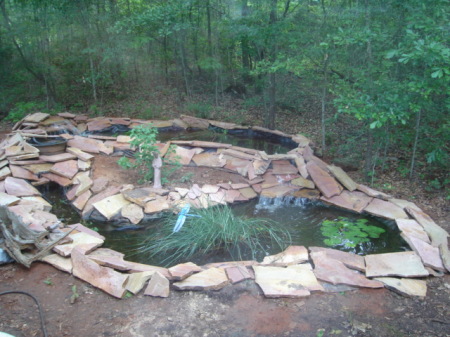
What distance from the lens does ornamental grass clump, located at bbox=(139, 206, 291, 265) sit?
432cm

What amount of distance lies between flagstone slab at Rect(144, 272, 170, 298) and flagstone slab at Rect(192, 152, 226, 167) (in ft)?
10.8

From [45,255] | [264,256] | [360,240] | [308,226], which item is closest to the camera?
[45,255]

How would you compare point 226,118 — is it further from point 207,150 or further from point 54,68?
point 54,68

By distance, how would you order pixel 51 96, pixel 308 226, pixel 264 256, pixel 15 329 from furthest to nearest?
pixel 51 96
pixel 308 226
pixel 264 256
pixel 15 329

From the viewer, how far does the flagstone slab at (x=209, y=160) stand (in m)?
6.62

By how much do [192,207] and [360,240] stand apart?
2.28 metres

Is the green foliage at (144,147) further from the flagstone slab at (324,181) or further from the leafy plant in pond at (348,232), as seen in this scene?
the leafy plant in pond at (348,232)

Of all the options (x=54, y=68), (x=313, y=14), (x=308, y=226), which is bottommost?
(x=308, y=226)

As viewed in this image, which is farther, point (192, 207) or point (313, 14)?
point (313, 14)

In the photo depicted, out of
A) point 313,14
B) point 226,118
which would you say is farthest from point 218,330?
point 226,118

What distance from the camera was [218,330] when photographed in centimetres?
300

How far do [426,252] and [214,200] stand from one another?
115 inches

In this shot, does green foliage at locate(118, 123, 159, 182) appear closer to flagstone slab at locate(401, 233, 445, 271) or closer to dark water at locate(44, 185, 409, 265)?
dark water at locate(44, 185, 409, 265)

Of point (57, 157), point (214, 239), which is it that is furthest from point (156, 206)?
point (57, 157)
